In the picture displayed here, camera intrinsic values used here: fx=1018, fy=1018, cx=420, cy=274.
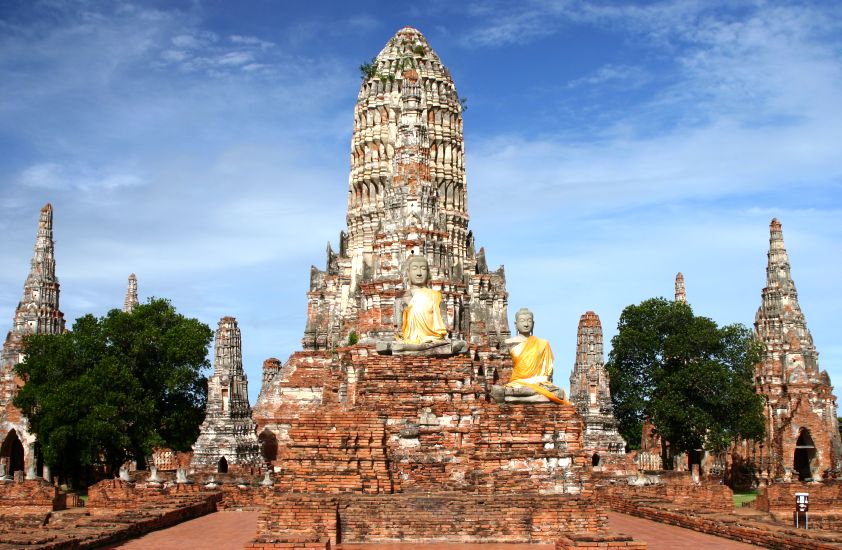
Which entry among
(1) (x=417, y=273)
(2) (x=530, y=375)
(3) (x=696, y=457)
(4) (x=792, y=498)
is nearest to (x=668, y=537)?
(2) (x=530, y=375)

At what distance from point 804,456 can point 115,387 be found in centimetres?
2961

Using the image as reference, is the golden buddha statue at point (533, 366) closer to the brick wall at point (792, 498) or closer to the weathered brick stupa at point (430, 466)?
the weathered brick stupa at point (430, 466)

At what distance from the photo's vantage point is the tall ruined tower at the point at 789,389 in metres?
43.8

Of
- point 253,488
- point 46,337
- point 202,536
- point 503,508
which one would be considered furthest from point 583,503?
point 46,337

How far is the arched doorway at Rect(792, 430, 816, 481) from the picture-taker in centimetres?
4406

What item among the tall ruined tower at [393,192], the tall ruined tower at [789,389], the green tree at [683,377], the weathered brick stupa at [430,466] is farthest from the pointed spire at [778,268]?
the weathered brick stupa at [430,466]

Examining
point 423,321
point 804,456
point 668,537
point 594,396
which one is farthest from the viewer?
point 804,456

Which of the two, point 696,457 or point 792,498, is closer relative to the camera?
point 792,498

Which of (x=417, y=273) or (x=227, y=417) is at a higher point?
(x=417, y=273)

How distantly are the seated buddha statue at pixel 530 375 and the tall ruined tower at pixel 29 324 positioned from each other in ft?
98.9

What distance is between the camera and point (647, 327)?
43.7 metres

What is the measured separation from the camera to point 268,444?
37.2m

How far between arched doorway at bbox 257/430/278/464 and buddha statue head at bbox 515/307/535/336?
20170 millimetres

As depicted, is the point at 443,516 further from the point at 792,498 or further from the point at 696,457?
the point at 696,457
